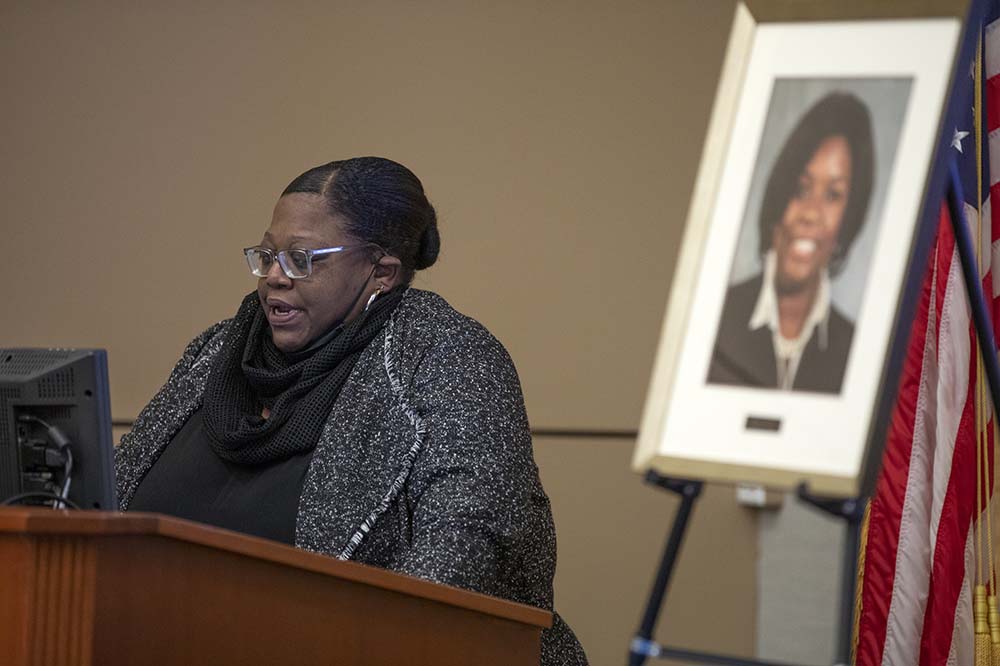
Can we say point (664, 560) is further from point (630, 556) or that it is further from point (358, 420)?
point (630, 556)

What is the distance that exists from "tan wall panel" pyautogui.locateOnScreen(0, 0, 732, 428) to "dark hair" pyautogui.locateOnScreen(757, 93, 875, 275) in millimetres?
2575

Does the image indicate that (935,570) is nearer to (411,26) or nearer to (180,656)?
(180,656)

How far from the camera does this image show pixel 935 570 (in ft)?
7.65

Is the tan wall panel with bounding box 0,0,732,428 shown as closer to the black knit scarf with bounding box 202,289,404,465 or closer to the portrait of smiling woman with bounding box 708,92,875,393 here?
the black knit scarf with bounding box 202,289,404,465

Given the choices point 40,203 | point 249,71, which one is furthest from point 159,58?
point 40,203

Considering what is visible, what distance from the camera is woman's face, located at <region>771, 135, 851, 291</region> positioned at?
130 centimetres

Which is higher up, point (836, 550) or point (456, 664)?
point (456, 664)

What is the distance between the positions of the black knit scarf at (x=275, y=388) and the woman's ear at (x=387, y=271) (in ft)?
0.08

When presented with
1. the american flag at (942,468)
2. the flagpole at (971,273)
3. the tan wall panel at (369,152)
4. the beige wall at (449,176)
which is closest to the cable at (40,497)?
the flagpole at (971,273)

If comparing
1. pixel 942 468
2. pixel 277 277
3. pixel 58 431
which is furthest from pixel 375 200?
pixel 942 468

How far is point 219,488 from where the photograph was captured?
2.44 meters

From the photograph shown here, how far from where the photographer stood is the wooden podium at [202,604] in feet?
4.37

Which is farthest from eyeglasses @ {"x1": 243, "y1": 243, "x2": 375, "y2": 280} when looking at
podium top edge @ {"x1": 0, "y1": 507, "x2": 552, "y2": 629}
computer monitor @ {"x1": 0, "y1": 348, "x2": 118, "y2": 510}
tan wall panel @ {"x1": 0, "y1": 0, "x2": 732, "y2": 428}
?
tan wall panel @ {"x1": 0, "y1": 0, "x2": 732, "y2": 428}

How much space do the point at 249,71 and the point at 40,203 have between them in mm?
773
